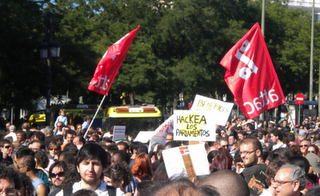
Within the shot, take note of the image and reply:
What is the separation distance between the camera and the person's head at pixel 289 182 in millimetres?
3453

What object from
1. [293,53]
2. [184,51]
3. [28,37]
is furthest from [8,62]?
[293,53]

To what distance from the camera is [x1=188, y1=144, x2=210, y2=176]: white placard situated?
4.02 meters

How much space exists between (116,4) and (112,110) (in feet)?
58.2

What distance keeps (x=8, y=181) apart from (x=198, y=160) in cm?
173

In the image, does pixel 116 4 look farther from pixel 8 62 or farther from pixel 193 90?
pixel 8 62

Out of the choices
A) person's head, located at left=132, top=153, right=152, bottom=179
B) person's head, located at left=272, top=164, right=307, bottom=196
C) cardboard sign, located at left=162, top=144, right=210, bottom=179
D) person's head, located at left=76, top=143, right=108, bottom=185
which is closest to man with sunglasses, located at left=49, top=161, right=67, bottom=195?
person's head, located at left=132, top=153, right=152, bottom=179

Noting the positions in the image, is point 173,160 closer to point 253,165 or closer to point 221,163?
point 221,163

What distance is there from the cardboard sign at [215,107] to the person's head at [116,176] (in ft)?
18.7

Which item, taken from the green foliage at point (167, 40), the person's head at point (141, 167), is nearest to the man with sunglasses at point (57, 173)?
the person's head at point (141, 167)

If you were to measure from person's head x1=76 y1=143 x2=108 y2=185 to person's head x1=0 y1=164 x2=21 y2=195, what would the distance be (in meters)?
0.53

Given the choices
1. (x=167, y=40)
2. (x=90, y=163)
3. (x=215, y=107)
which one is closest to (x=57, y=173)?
(x=90, y=163)

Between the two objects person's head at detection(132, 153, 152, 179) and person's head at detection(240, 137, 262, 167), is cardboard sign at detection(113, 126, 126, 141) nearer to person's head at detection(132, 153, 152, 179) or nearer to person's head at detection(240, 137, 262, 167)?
person's head at detection(132, 153, 152, 179)

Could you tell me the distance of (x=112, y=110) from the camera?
15.1 m

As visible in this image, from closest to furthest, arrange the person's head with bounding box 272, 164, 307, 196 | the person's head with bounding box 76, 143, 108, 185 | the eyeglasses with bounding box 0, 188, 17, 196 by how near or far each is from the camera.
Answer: the eyeglasses with bounding box 0, 188, 17, 196, the person's head with bounding box 272, 164, 307, 196, the person's head with bounding box 76, 143, 108, 185
